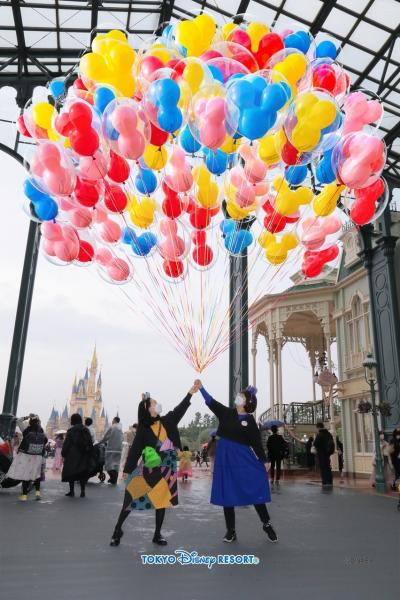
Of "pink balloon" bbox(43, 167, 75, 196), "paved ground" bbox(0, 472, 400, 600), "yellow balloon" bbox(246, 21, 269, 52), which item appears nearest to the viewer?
"paved ground" bbox(0, 472, 400, 600)

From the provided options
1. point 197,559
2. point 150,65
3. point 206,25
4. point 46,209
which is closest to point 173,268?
point 46,209

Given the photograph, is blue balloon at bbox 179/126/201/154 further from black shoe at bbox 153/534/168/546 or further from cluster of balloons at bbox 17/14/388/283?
black shoe at bbox 153/534/168/546

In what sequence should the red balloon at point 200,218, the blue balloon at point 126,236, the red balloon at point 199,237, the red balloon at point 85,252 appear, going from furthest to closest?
the red balloon at point 199,237, the blue balloon at point 126,236, the red balloon at point 200,218, the red balloon at point 85,252

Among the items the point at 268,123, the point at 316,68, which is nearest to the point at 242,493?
the point at 268,123

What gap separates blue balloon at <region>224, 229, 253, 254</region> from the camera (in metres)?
7.29

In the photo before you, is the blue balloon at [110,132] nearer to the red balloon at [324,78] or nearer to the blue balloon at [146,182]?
the blue balloon at [146,182]

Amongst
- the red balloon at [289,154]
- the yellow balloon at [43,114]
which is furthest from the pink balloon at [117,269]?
the red balloon at [289,154]

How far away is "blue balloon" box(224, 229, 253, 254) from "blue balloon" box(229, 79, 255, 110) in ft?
9.74

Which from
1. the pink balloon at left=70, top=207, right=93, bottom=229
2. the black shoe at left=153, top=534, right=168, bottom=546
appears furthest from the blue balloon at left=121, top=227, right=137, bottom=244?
the black shoe at left=153, top=534, right=168, bottom=546

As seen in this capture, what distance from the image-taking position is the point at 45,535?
4.62 metres

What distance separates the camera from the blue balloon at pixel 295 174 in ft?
19.6

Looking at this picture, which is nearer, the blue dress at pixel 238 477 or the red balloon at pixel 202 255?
the blue dress at pixel 238 477

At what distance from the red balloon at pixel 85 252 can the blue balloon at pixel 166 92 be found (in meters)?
2.65

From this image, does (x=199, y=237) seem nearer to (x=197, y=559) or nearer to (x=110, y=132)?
(x=110, y=132)
